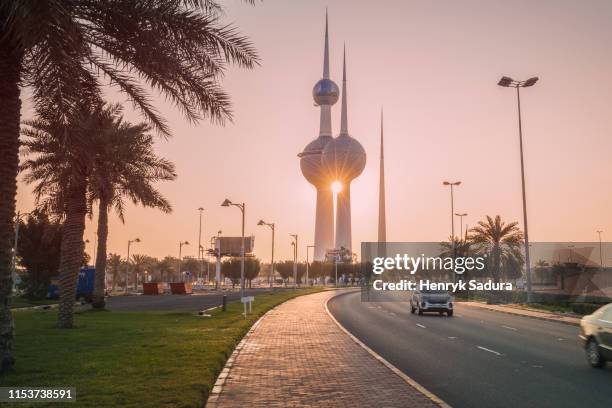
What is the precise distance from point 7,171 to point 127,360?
16.1 feet

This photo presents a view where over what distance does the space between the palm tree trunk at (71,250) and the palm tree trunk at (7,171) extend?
11216 millimetres

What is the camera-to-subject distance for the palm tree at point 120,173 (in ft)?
89.4

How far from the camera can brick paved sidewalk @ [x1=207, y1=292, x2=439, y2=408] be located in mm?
10055

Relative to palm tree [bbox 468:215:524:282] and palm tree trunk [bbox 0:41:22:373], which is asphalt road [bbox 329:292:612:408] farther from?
palm tree [bbox 468:215:524:282]

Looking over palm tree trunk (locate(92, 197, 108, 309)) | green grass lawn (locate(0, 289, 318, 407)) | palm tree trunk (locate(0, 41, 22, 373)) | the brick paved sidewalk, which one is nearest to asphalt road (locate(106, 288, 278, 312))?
palm tree trunk (locate(92, 197, 108, 309))

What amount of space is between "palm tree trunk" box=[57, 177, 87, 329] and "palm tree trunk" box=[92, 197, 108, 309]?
863 cm

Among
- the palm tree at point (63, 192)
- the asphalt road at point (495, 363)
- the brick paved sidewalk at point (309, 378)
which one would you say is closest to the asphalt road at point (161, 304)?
the palm tree at point (63, 192)

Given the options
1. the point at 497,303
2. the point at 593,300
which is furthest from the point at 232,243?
the point at 593,300

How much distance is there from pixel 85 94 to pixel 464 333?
1587cm

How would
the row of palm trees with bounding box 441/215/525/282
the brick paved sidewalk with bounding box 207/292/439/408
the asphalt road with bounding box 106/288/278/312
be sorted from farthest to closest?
the row of palm trees with bounding box 441/215/525/282, the asphalt road with bounding box 106/288/278/312, the brick paved sidewalk with bounding box 207/292/439/408

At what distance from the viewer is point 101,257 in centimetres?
3362

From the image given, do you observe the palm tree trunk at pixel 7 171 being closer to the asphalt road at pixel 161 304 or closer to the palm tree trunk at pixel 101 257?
the palm tree trunk at pixel 101 257

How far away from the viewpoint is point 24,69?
1243 cm

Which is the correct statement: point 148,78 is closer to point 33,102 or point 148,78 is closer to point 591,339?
point 33,102
